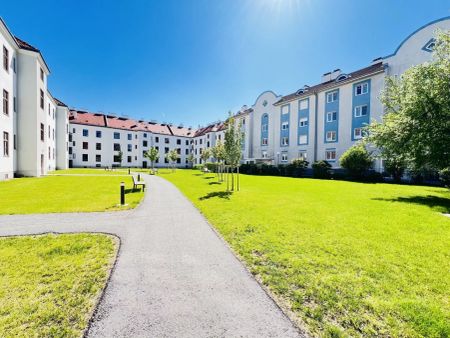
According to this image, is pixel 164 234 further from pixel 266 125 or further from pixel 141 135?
pixel 141 135

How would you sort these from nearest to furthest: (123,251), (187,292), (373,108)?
(187,292) < (123,251) < (373,108)

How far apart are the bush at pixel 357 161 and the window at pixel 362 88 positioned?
10.1m

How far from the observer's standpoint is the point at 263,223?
24.1ft

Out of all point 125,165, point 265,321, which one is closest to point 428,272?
point 265,321

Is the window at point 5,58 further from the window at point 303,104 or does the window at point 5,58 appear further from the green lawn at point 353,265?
the window at point 303,104

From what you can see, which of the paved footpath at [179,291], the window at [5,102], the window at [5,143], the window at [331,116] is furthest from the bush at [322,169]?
the window at [5,102]

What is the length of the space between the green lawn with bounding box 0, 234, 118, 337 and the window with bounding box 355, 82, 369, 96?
35.4m

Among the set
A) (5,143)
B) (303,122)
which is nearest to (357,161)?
(303,122)

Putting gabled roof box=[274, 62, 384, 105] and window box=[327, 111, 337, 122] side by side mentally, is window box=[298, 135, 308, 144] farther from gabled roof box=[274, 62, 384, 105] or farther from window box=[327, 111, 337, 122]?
gabled roof box=[274, 62, 384, 105]

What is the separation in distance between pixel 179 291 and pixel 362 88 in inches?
1422

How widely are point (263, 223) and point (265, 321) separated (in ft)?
15.1

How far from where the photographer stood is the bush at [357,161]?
25.1m

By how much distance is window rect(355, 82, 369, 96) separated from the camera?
30203 mm

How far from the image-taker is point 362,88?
1208 inches
